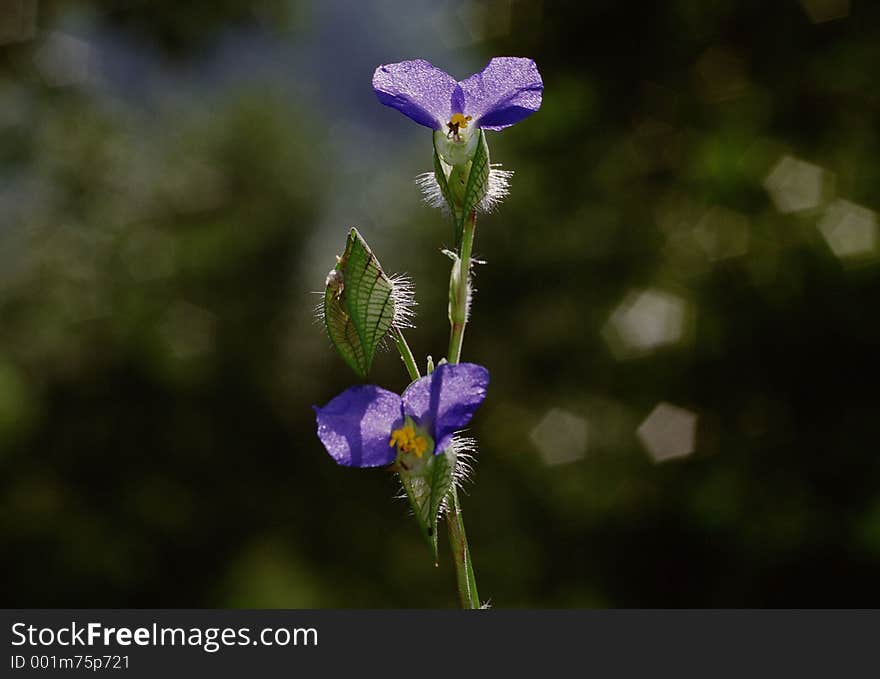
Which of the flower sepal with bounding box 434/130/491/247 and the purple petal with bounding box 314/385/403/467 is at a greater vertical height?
the flower sepal with bounding box 434/130/491/247

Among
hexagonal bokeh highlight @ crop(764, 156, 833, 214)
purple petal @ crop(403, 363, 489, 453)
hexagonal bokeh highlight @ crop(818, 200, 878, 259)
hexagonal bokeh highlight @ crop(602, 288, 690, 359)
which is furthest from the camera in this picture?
hexagonal bokeh highlight @ crop(602, 288, 690, 359)

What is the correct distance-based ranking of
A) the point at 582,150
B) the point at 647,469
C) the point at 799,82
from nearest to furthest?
the point at 799,82 → the point at 647,469 → the point at 582,150

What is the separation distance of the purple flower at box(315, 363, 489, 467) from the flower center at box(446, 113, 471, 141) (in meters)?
0.28

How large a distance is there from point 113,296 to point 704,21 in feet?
20.4

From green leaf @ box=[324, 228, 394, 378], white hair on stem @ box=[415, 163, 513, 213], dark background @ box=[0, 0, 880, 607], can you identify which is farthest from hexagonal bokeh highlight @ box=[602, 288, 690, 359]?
green leaf @ box=[324, 228, 394, 378]

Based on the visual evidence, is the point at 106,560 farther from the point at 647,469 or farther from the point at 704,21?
the point at 704,21

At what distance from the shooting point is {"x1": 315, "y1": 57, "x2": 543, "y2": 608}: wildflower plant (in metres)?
0.79

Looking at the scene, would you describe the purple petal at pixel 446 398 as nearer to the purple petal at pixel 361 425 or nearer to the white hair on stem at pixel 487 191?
the purple petal at pixel 361 425

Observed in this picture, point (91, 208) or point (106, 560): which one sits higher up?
point (91, 208)

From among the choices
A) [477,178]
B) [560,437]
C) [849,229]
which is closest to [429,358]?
[477,178]

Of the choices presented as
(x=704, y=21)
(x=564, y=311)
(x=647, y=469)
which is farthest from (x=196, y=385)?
(x=704, y=21)

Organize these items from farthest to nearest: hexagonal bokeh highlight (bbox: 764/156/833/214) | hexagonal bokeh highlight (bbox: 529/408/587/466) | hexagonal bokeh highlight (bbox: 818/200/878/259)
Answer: hexagonal bokeh highlight (bbox: 529/408/587/466), hexagonal bokeh highlight (bbox: 764/156/833/214), hexagonal bokeh highlight (bbox: 818/200/878/259)

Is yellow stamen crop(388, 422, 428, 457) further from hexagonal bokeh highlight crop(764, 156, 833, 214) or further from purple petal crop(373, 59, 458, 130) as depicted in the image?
hexagonal bokeh highlight crop(764, 156, 833, 214)

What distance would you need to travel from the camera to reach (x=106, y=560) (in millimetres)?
8289
